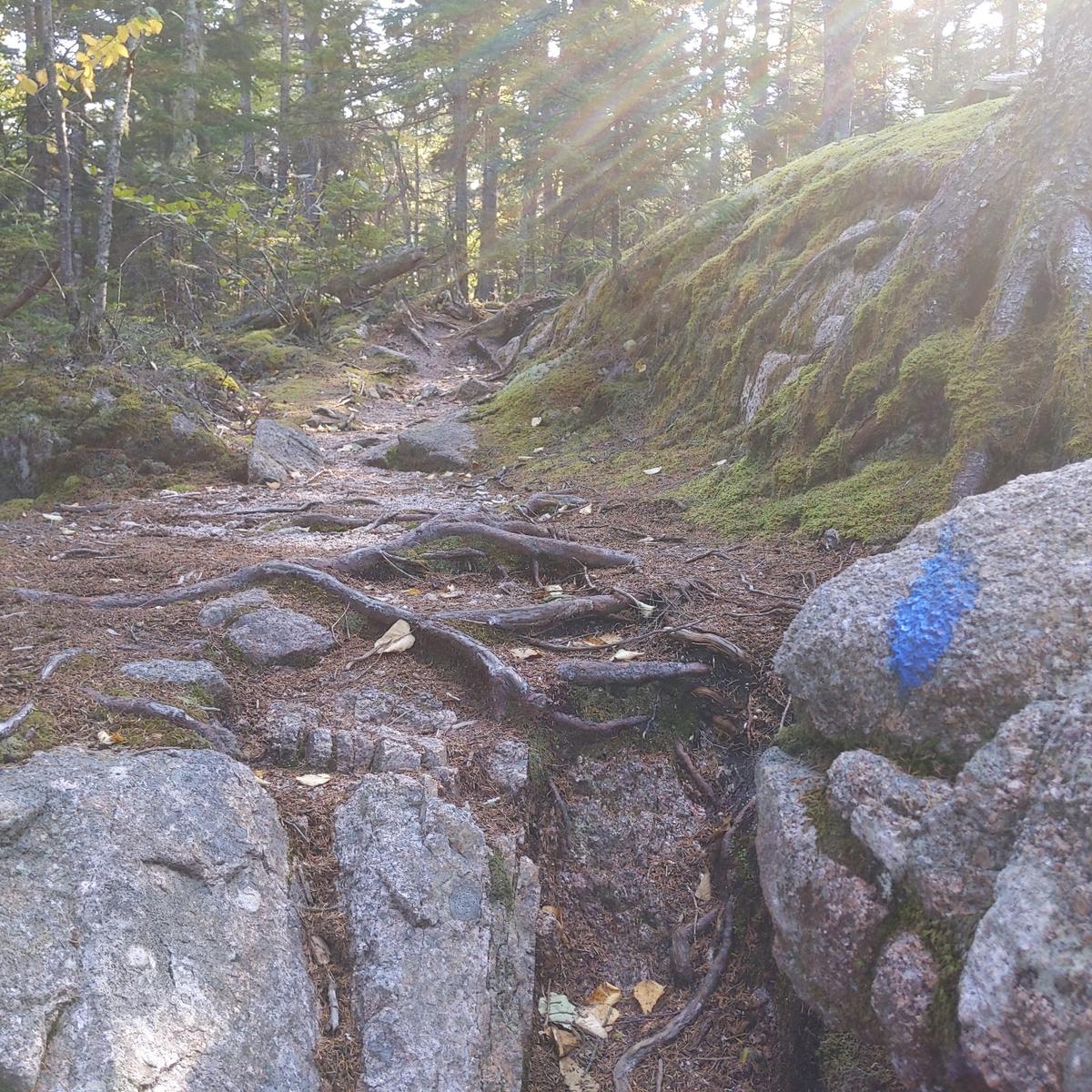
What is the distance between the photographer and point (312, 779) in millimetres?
3227

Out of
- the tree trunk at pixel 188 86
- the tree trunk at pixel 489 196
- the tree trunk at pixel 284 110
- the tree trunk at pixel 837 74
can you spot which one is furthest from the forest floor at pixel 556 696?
the tree trunk at pixel 284 110

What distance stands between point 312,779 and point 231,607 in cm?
154

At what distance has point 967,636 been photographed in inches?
95.2

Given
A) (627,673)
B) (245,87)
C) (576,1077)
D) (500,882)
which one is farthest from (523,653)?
(245,87)

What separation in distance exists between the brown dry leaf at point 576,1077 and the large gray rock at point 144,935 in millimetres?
829

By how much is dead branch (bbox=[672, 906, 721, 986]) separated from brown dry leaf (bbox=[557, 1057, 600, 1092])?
0.47 meters

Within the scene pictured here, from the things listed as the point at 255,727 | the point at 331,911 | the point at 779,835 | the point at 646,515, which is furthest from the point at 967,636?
the point at 646,515

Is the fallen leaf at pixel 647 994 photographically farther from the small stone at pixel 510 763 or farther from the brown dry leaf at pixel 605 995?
the small stone at pixel 510 763

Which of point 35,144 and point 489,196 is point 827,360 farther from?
point 489,196

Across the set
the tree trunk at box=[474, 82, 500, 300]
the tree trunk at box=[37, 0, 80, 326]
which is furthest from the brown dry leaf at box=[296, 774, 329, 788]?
the tree trunk at box=[474, 82, 500, 300]

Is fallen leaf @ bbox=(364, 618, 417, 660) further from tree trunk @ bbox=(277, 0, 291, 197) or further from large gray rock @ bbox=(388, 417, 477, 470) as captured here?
tree trunk @ bbox=(277, 0, 291, 197)

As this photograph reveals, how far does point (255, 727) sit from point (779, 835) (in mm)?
2219

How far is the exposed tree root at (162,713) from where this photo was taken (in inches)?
125

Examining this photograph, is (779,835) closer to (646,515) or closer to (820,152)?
(646,515)
